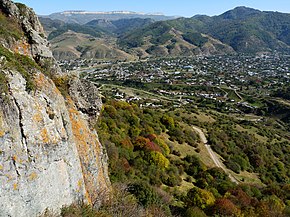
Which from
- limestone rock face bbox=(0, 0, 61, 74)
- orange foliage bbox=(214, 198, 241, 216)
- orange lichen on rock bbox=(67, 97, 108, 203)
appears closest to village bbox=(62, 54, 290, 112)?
orange foliage bbox=(214, 198, 241, 216)

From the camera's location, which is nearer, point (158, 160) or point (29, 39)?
point (29, 39)

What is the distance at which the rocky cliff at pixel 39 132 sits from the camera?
419 inches

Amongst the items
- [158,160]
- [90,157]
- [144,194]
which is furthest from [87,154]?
[158,160]

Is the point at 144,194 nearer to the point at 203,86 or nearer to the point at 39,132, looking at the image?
Result: the point at 39,132

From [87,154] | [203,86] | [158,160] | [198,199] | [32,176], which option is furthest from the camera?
[203,86]

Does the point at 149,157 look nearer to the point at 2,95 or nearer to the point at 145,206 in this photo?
the point at 145,206

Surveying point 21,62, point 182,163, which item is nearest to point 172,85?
point 182,163

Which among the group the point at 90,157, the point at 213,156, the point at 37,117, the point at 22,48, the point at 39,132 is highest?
the point at 22,48

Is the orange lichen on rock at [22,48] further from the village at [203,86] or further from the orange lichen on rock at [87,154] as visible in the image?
the village at [203,86]

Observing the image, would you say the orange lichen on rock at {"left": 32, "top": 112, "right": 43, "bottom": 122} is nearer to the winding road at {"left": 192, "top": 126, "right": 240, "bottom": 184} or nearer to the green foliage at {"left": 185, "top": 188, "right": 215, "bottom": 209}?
the green foliage at {"left": 185, "top": 188, "right": 215, "bottom": 209}

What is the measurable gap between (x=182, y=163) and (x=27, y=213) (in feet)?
81.7

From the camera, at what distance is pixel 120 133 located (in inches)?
1235

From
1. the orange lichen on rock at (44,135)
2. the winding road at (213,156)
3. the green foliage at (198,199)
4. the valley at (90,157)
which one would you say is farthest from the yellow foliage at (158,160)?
the orange lichen on rock at (44,135)

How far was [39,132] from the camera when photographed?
1184 cm
